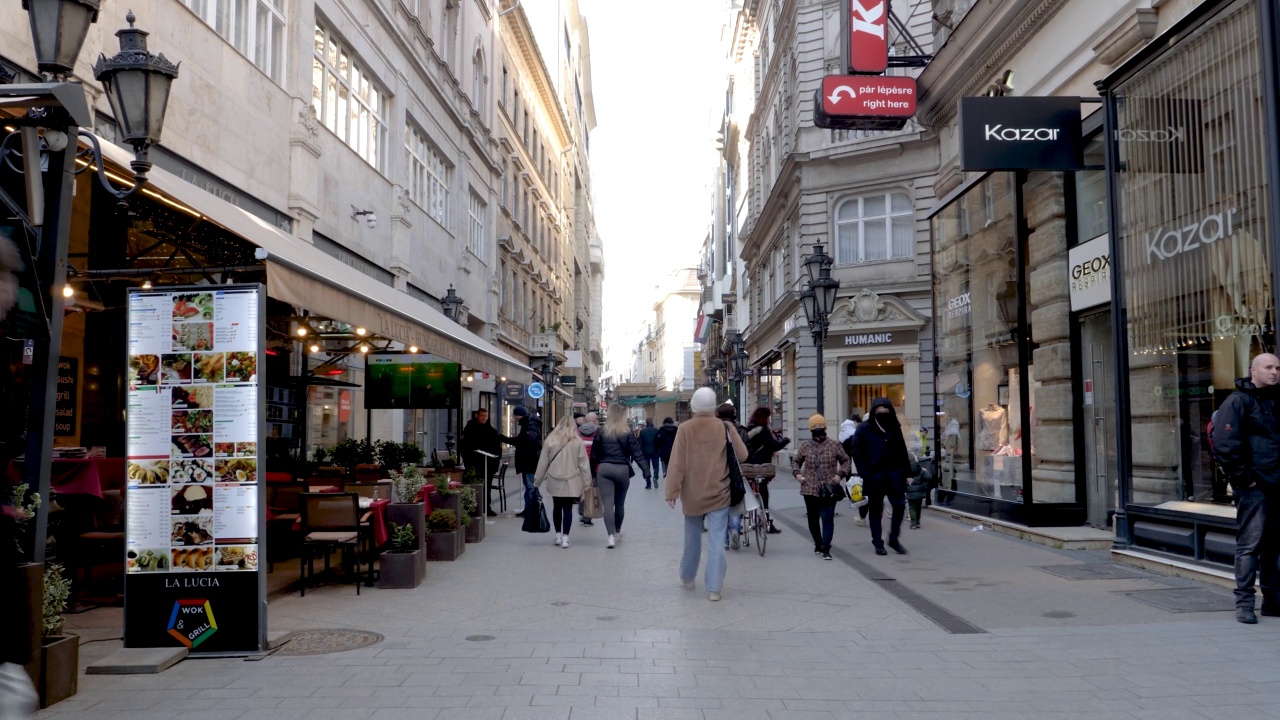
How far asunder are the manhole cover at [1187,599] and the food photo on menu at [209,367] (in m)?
7.25

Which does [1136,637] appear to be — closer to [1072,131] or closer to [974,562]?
[974,562]

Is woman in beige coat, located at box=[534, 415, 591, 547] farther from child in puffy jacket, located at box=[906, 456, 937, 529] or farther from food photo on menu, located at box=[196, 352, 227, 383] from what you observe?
food photo on menu, located at box=[196, 352, 227, 383]

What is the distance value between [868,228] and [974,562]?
20862 mm

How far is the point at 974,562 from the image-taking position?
1113cm

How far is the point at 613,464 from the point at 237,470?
23.1 feet

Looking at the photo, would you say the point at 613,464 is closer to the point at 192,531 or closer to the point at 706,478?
the point at 706,478

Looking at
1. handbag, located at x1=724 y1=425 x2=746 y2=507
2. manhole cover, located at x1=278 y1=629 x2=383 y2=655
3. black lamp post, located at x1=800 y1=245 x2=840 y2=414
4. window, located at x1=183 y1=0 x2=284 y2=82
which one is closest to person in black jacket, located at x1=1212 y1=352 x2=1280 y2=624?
handbag, located at x1=724 y1=425 x2=746 y2=507

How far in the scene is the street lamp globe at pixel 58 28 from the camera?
5887 mm

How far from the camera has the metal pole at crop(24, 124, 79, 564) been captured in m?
5.80

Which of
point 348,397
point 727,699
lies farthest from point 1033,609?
point 348,397

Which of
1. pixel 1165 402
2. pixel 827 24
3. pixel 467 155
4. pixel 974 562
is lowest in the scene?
pixel 974 562

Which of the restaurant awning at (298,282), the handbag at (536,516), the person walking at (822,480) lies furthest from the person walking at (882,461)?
the restaurant awning at (298,282)

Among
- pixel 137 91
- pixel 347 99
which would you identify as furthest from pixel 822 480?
pixel 347 99

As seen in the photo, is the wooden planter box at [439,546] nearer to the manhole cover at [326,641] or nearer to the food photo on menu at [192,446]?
the manhole cover at [326,641]
